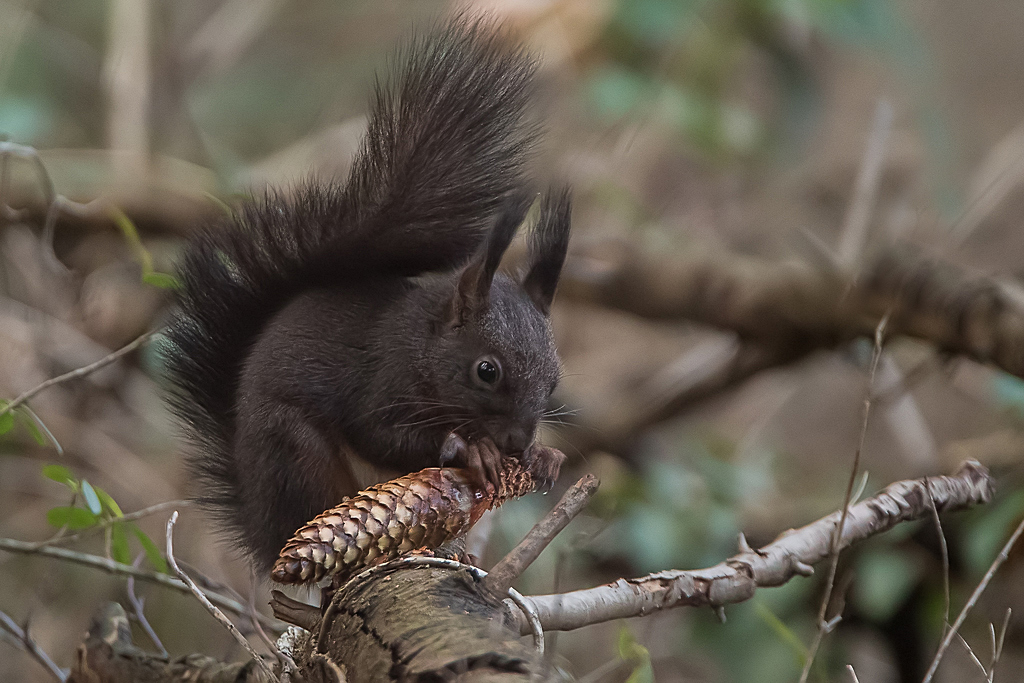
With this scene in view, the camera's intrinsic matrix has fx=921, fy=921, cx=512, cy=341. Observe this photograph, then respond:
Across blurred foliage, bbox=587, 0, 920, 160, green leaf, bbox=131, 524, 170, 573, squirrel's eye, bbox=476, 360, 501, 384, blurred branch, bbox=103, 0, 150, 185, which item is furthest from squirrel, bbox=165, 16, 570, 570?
blurred branch, bbox=103, 0, 150, 185

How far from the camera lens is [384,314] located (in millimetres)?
1445

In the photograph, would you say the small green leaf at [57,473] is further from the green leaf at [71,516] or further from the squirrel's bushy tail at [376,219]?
the squirrel's bushy tail at [376,219]

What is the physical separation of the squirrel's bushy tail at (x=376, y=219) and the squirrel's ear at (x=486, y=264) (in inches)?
2.4

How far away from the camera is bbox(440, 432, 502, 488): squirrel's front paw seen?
1183 mm

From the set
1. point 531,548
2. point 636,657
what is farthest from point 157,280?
point 636,657

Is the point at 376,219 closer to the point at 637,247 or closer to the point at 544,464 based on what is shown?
the point at 544,464

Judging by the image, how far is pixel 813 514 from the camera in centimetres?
260

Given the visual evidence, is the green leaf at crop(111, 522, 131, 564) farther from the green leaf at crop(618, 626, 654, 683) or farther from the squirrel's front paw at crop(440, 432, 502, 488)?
the green leaf at crop(618, 626, 654, 683)

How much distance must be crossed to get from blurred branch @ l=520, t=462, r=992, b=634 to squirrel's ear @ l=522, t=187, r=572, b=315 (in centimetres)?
54

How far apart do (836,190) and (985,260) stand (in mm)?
718

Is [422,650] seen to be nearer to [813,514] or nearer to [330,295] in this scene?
[330,295]

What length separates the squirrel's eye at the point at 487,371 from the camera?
1.37m

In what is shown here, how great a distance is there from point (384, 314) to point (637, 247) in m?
1.56

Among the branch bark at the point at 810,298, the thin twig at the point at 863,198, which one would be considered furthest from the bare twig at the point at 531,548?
the thin twig at the point at 863,198
